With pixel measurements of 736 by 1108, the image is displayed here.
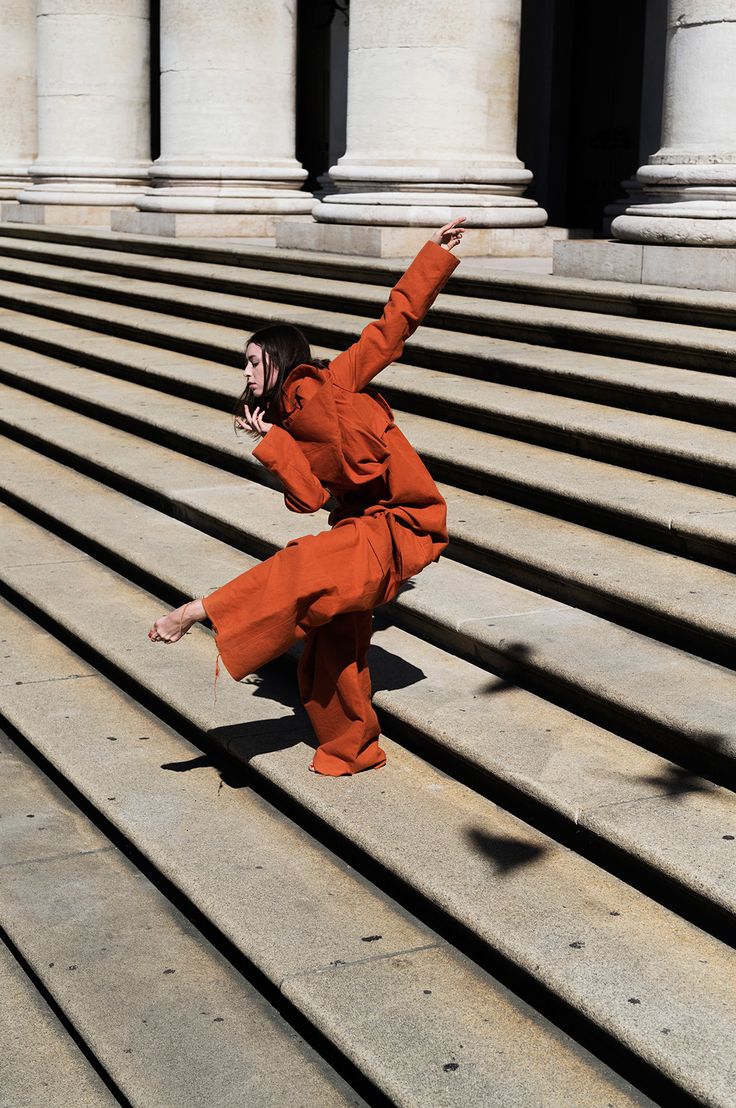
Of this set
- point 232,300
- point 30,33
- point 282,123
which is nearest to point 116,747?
point 232,300

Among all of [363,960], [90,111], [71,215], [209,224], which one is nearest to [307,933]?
[363,960]

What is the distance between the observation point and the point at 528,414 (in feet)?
22.7

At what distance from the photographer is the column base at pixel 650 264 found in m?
8.24

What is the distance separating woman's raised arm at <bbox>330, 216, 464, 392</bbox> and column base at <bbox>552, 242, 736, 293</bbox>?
12.6 feet

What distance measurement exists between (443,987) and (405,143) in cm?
837

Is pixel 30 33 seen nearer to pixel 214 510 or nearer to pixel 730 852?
pixel 214 510

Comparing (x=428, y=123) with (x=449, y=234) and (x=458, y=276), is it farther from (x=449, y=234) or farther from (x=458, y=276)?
(x=449, y=234)

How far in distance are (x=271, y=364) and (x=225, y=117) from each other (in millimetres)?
10148

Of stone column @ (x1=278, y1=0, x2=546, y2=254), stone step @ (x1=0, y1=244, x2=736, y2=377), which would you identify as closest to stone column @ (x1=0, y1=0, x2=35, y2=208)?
stone step @ (x1=0, y1=244, x2=736, y2=377)

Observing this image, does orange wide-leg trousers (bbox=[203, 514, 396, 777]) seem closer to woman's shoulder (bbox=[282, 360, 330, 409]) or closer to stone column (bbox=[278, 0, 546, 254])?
woman's shoulder (bbox=[282, 360, 330, 409])

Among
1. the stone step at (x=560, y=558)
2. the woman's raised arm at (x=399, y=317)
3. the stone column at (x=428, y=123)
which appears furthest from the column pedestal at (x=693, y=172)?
the woman's raised arm at (x=399, y=317)

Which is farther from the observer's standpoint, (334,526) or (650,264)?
(650,264)

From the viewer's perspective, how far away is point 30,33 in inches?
742

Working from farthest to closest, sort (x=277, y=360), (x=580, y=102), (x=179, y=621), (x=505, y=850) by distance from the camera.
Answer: (x=580, y=102) < (x=277, y=360) < (x=179, y=621) < (x=505, y=850)
